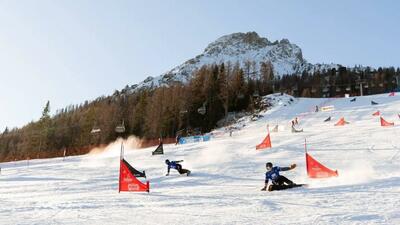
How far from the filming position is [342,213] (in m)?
7.92

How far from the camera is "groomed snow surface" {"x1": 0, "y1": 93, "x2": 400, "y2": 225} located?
817cm

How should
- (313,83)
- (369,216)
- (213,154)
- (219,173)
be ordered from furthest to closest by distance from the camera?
(313,83) → (213,154) → (219,173) → (369,216)

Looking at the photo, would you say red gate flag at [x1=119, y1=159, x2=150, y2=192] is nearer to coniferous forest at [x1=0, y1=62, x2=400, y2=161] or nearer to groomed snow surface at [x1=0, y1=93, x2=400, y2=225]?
groomed snow surface at [x1=0, y1=93, x2=400, y2=225]

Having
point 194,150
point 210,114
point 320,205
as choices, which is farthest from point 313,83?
point 320,205

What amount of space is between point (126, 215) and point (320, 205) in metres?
4.23

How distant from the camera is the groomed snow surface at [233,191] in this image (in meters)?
8.17

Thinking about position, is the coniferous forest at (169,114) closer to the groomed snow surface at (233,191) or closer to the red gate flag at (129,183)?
the groomed snow surface at (233,191)

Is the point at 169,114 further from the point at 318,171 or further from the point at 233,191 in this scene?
the point at 233,191

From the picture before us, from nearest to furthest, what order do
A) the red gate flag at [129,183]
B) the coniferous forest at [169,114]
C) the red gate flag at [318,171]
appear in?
the red gate flag at [129,183] → the red gate flag at [318,171] → the coniferous forest at [169,114]

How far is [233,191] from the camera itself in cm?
A: 1245

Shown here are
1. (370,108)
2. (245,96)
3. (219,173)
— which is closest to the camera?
(219,173)

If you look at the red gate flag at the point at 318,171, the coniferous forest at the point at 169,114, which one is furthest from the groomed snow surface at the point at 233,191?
the coniferous forest at the point at 169,114

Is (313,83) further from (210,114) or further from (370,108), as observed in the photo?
(370,108)

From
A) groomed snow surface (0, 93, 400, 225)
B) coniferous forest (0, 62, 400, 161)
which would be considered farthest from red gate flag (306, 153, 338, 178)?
coniferous forest (0, 62, 400, 161)
